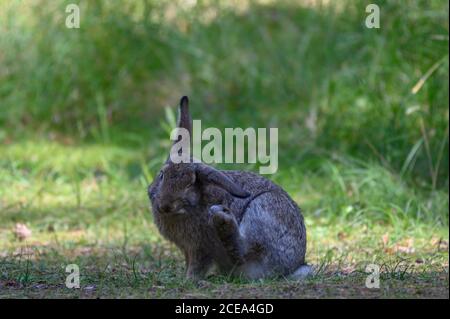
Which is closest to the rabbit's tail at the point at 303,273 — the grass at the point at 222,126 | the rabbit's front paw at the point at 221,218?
the grass at the point at 222,126

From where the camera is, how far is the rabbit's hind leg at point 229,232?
5.20 m

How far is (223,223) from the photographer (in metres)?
5.22

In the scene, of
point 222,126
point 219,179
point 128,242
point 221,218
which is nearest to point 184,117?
point 219,179

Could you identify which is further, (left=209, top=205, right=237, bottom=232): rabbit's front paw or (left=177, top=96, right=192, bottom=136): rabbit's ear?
(left=177, top=96, right=192, bottom=136): rabbit's ear

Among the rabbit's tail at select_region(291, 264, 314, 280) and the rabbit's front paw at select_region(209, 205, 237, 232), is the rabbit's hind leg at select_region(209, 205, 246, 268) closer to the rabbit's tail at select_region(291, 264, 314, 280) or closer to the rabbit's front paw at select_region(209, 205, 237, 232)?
the rabbit's front paw at select_region(209, 205, 237, 232)

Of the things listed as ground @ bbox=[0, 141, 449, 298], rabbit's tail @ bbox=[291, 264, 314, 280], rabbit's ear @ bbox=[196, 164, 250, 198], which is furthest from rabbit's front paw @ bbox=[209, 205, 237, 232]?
rabbit's tail @ bbox=[291, 264, 314, 280]

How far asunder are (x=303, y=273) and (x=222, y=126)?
4.39 meters

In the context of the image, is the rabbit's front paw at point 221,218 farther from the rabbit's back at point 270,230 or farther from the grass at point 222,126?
the grass at point 222,126

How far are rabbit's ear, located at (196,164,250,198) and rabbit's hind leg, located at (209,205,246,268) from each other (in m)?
0.12

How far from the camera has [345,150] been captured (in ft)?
29.0

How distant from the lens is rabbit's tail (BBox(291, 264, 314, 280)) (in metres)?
5.52
